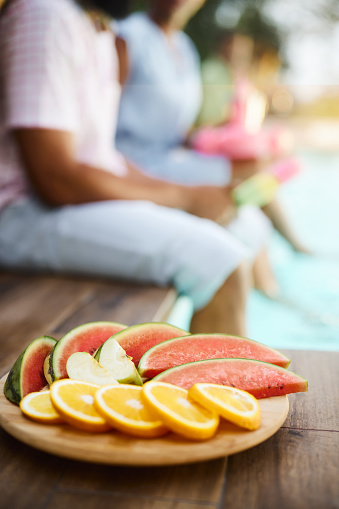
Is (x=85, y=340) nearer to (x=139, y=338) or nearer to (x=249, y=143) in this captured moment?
(x=139, y=338)

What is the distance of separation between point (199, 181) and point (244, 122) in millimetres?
847

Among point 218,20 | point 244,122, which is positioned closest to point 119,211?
point 244,122

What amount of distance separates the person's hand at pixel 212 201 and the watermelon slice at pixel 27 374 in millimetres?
1084

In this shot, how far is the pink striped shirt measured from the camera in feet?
5.10

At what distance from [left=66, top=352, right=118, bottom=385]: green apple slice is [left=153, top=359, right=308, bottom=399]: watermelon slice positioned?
0.07 metres

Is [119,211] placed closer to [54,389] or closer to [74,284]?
[74,284]

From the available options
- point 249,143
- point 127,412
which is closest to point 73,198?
point 127,412

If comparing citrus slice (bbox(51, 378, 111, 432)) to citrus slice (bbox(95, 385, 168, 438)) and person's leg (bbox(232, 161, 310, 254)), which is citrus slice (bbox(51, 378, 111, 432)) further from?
person's leg (bbox(232, 161, 310, 254))

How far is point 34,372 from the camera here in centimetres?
82

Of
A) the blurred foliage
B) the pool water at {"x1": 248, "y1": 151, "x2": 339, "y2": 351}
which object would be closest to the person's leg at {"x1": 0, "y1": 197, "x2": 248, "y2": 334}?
the pool water at {"x1": 248, "y1": 151, "x2": 339, "y2": 351}

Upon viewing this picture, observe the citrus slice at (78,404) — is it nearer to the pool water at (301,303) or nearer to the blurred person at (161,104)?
the pool water at (301,303)

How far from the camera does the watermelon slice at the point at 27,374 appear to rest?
30.2 inches

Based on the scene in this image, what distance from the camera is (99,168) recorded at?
1728mm

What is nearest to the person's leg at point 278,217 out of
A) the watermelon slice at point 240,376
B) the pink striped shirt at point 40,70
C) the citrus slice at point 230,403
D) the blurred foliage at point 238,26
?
the pink striped shirt at point 40,70
